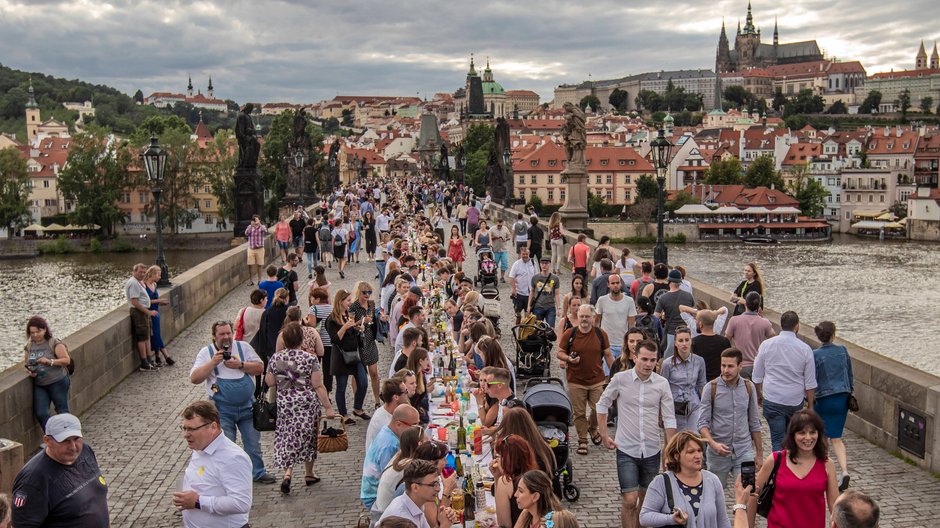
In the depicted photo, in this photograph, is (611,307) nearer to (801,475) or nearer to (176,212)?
(801,475)

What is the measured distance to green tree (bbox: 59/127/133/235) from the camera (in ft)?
250

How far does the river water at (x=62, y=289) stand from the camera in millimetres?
38469

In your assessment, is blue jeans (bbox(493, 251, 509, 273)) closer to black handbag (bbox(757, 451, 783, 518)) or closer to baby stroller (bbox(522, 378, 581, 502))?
baby stroller (bbox(522, 378, 581, 502))

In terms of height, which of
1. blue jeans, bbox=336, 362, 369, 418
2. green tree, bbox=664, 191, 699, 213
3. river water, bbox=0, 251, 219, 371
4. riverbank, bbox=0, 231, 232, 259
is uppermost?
blue jeans, bbox=336, 362, 369, 418

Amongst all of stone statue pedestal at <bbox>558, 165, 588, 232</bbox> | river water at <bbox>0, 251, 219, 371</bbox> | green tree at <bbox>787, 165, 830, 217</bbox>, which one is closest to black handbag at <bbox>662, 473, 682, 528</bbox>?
stone statue pedestal at <bbox>558, 165, 588, 232</bbox>

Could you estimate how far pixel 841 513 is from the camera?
3.74 metres

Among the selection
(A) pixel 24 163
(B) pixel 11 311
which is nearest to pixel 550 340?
(B) pixel 11 311

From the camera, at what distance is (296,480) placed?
773 centimetres

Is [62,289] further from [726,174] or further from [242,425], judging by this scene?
[726,174]

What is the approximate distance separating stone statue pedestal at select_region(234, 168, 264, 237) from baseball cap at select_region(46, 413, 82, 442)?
67.4 ft

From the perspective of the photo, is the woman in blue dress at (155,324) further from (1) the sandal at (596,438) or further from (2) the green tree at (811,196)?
(2) the green tree at (811,196)

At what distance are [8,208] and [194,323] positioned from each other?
236ft

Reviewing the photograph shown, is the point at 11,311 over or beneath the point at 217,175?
beneath

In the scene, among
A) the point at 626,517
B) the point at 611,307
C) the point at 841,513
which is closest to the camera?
the point at 841,513
